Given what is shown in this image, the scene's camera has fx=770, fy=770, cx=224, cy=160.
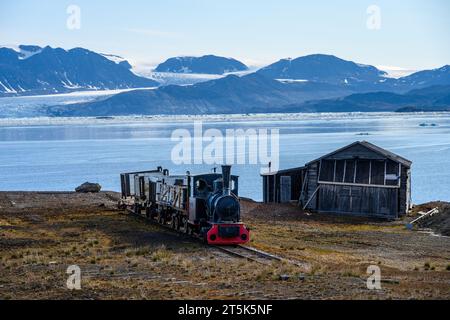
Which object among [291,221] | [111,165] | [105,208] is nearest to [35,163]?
[111,165]

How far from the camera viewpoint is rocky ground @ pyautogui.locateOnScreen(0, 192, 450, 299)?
67.5 ft

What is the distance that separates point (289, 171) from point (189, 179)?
73.2 feet

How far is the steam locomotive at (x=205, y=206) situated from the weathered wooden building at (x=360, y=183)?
565 inches

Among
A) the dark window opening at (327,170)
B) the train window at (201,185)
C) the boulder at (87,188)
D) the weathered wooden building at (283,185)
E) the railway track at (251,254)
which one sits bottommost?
the boulder at (87,188)

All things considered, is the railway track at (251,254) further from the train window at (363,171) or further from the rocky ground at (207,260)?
the train window at (363,171)

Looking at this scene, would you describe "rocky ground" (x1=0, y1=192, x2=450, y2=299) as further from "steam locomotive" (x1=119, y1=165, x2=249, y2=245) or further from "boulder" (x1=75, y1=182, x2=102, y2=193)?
"boulder" (x1=75, y1=182, x2=102, y2=193)

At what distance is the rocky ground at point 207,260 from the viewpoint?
20.6 metres

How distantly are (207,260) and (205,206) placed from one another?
6.09m

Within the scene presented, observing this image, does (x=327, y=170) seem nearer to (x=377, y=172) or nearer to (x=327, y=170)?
(x=327, y=170)

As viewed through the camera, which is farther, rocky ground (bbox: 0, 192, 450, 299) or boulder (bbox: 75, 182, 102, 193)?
boulder (bbox: 75, 182, 102, 193)

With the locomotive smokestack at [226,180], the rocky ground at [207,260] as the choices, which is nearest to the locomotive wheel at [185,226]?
the rocky ground at [207,260]

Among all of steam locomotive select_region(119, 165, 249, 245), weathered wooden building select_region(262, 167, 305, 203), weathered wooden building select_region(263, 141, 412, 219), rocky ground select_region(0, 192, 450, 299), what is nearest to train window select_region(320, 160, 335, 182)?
weathered wooden building select_region(263, 141, 412, 219)

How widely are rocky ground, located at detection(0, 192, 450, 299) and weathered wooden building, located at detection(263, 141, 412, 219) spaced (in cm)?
189

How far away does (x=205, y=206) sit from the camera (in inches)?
1292
